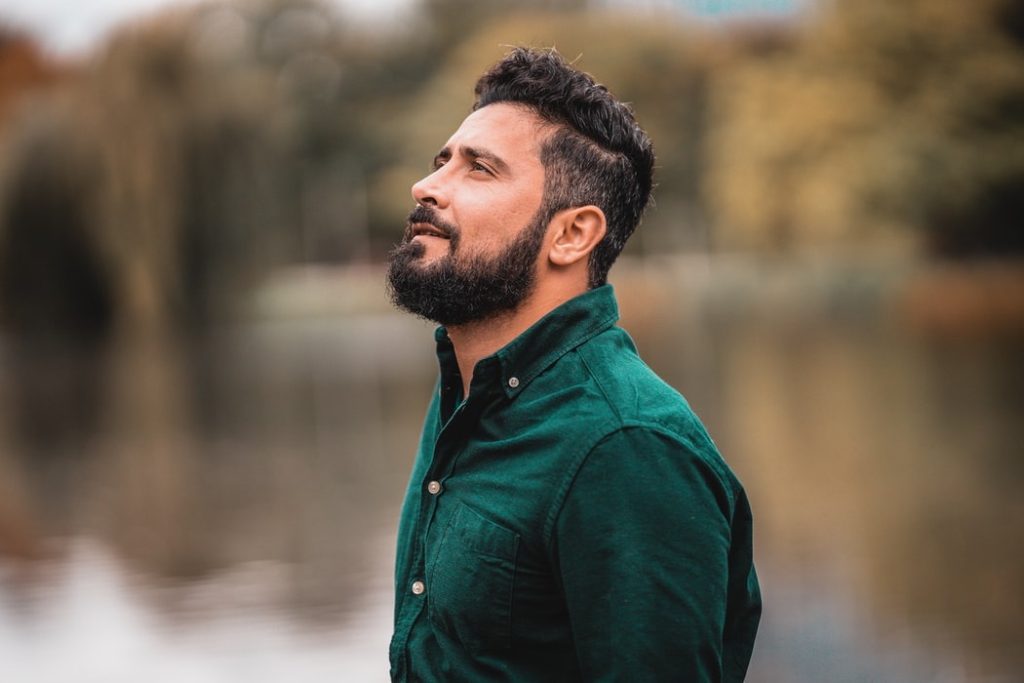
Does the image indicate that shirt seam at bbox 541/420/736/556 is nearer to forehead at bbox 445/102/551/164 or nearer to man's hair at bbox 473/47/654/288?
man's hair at bbox 473/47/654/288

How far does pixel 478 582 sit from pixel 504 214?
0.54m

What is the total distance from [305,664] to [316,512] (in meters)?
3.76

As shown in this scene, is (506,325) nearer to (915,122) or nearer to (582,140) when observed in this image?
(582,140)

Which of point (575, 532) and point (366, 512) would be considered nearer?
point (575, 532)

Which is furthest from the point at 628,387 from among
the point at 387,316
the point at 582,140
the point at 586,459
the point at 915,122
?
the point at 387,316

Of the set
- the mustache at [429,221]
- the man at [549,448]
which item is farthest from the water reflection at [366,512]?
the mustache at [429,221]

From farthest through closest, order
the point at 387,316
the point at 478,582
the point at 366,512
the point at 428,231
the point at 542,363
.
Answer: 1. the point at 387,316
2. the point at 366,512
3. the point at 428,231
4. the point at 542,363
5. the point at 478,582

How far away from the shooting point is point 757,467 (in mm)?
9602

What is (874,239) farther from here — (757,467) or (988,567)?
(988,567)

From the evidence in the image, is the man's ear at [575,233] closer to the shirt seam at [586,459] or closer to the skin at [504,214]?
the skin at [504,214]

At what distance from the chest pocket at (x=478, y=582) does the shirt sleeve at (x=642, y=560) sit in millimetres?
91

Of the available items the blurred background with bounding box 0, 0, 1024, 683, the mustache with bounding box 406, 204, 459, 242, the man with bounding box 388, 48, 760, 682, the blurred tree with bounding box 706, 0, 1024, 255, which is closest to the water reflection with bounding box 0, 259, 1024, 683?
the blurred background with bounding box 0, 0, 1024, 683

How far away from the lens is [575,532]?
5.76 ft

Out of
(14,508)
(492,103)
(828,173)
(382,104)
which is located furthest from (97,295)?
(382,104)
